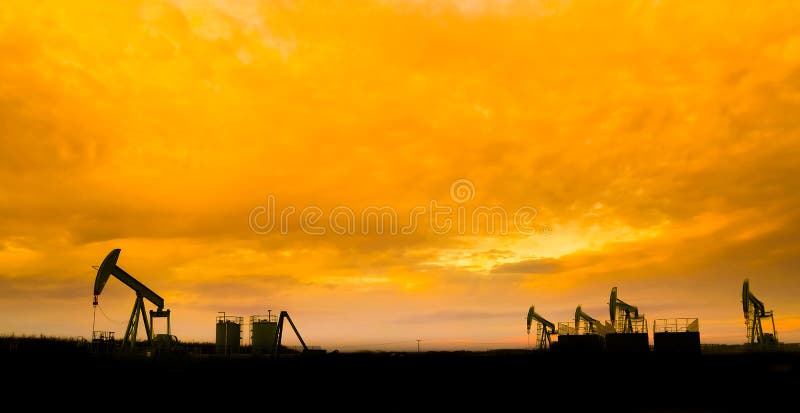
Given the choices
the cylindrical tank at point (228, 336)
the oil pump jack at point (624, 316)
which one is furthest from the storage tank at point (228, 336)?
the oil pump jack at point (624, 316)

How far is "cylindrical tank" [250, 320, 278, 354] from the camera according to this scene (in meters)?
63.6

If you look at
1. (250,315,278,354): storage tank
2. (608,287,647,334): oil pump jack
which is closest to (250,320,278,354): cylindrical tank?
(250,315,278,354): storage tank

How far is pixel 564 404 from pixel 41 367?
34.5m

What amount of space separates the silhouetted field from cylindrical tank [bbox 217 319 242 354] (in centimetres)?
1202

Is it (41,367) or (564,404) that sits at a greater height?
(41,367)

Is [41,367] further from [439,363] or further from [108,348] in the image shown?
[439,363]

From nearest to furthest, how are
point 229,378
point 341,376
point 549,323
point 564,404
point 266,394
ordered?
point 564,404, point 266,394, point 229,378, point 341,376, point 549,323

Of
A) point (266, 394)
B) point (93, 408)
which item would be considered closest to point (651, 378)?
point (266, 394)

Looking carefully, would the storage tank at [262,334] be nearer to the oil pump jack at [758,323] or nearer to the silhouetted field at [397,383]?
the silhouetted field at [397,383]

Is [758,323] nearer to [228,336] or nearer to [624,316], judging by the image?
[624,316]

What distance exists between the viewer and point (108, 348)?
52.6 metres

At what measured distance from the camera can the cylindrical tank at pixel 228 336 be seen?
2515 inches

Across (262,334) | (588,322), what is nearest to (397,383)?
(262,334)

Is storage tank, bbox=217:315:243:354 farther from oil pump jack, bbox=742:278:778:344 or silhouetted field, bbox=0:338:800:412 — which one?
oil pump jack, bbox=742:278:778:344
